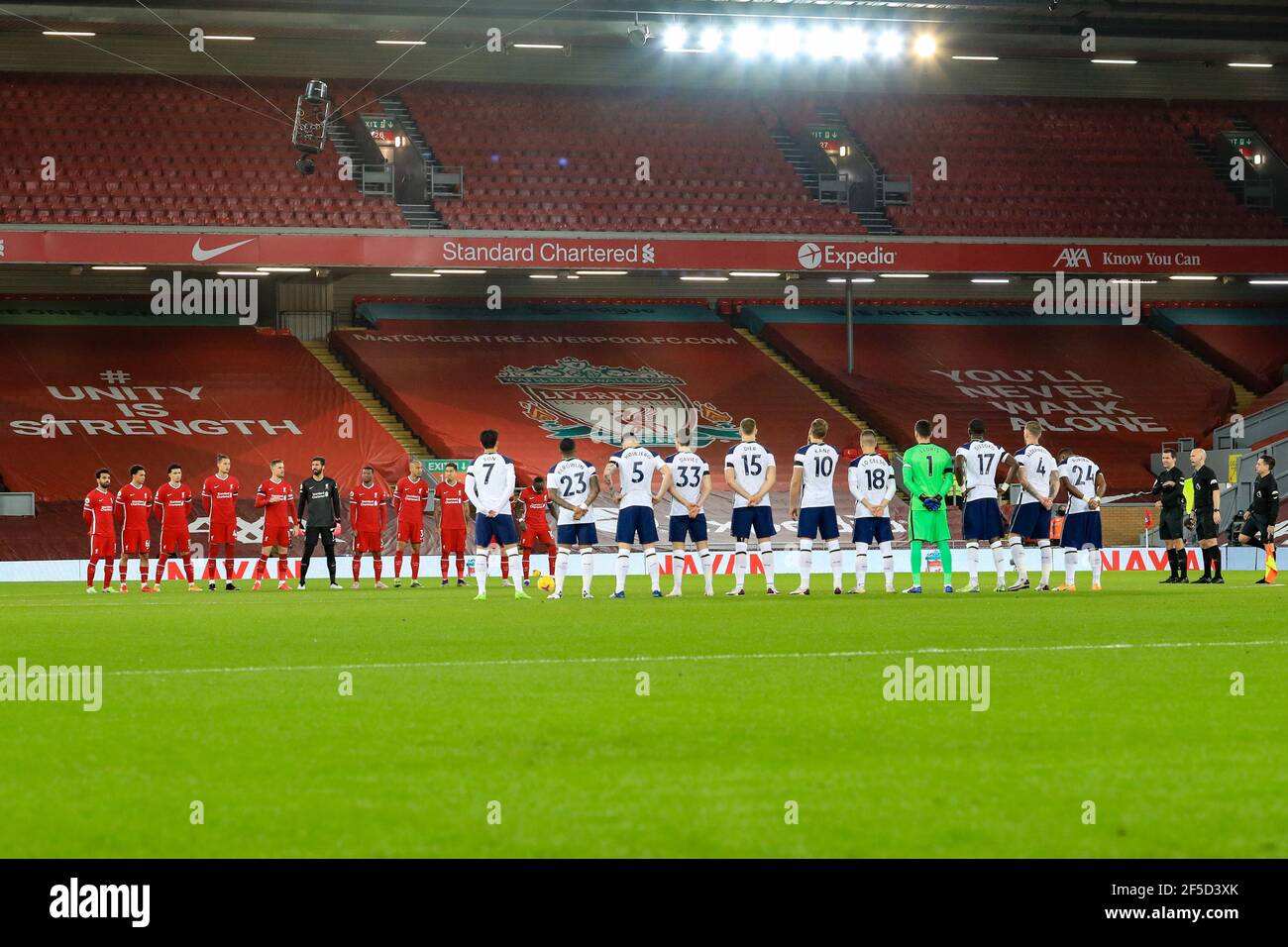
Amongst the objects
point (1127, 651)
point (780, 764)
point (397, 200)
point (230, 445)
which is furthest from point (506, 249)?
point (780, 764)

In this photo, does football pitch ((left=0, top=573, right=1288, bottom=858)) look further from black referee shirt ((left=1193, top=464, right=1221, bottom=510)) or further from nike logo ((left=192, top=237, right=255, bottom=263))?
nike logo ((left=192, top=237, right=255, bottom=263))

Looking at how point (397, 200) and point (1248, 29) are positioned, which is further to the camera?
point (1248, 29)

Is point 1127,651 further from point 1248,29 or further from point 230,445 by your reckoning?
point 1248,29

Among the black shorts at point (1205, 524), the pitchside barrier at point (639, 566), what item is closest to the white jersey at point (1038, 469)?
the black shorts at point (1205, 524)

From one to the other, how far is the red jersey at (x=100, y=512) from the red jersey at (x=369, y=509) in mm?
3761

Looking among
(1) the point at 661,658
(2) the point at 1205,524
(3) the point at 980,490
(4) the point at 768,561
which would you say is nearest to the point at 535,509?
(4) the point at 768,561

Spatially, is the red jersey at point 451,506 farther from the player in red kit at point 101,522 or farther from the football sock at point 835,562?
the football sock at point 835,562

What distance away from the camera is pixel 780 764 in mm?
7309

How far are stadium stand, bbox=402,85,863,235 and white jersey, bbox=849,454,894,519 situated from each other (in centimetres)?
1853

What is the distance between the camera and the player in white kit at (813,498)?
21.0 m

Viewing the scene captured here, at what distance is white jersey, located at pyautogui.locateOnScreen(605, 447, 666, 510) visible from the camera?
20812 mm

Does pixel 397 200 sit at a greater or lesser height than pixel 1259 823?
greater
